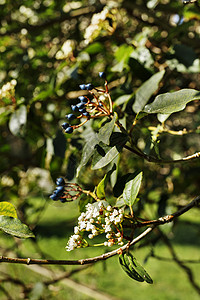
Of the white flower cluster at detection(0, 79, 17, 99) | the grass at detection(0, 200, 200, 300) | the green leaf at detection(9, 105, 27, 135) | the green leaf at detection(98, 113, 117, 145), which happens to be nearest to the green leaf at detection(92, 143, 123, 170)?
the green leaf at detection(98, 113, 117, 145)

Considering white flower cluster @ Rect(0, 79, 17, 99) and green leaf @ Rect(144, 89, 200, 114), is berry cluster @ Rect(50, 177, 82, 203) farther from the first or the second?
white flower cluster @ Rect(0, 79, 17, 99)

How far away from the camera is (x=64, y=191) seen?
0.89 meters

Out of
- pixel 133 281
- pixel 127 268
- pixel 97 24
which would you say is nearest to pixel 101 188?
pixel 127 268

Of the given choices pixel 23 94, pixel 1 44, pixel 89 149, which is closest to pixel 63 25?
pixel 1 44

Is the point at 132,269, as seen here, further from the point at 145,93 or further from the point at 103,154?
the point at 145,93

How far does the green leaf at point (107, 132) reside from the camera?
731mm

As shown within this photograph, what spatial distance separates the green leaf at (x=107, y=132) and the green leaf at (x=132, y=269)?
0.23 m

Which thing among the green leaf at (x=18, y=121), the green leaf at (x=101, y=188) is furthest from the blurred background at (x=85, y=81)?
the green leaf at (x=101, y=188)

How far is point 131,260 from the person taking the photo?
0.74 m

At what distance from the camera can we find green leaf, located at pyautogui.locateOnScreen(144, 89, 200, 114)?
79 centimetres

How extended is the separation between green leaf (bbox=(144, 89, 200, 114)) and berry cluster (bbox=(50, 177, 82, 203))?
0.84 feet

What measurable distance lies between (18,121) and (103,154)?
0.62m

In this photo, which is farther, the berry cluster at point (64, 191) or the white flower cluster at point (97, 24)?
the white flower cluster at point (97, 24)

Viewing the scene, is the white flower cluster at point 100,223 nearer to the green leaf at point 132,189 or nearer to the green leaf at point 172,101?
the green leaf at point 132,189
